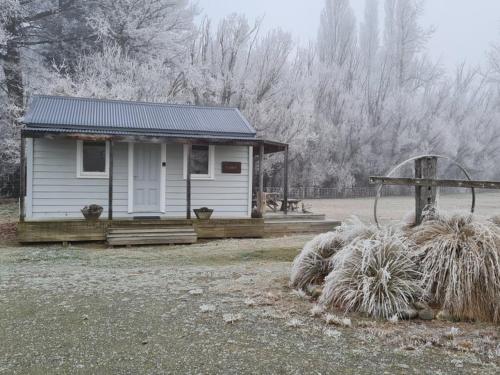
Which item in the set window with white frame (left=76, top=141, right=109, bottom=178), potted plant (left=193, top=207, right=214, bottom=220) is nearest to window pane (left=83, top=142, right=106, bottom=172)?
window with white frame (left=76, top=141, right=109, bottom=178)

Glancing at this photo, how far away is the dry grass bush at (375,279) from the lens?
3.95 m

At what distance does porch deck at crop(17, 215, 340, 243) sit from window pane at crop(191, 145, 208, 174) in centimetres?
150

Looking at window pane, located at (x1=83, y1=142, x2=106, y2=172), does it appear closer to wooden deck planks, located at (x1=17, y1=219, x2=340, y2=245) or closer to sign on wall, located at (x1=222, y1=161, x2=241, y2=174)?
wooden deck planks, located at (x1=17, y1=219, x2=340, y2=245)

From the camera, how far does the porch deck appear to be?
8.91 m

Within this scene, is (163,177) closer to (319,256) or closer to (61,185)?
(61,185)

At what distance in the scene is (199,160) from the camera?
10953mm

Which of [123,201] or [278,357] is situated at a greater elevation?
[123,201]

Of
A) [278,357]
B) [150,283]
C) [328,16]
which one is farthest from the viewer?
[328,16]

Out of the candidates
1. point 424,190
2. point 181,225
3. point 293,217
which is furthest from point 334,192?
point 424,190

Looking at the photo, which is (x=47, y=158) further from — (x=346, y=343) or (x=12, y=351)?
(x=346, y=343)

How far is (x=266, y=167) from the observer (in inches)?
811

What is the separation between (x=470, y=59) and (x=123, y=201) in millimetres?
32539

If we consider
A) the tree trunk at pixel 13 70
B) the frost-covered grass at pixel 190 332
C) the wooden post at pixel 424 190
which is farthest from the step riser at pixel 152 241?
the tree trunk at pixel 13 70

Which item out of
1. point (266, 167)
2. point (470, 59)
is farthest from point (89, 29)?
point (470, 59)
